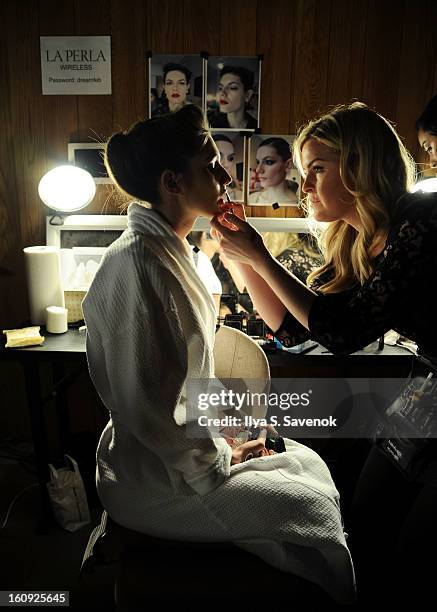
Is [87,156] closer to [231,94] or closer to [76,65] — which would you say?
[76,65]

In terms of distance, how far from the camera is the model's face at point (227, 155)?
2373 mm

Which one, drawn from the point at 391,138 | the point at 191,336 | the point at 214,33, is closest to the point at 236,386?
the point at 191,336

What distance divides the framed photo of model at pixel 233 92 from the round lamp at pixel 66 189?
0.61 metres

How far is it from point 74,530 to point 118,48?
1979 millimetres

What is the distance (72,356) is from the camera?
1.91m

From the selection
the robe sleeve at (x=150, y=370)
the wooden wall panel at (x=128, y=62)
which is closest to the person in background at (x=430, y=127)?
the robe sleeve at (x=150, y=370)

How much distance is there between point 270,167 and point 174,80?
55cm

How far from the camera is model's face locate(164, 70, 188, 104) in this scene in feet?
7.46

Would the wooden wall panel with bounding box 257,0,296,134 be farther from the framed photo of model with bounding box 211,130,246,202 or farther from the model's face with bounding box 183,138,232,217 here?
the model's face with bounding box 183,138,232,217

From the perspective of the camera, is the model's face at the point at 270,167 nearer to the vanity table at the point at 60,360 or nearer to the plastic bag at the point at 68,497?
the vanity table at the point at 60,360

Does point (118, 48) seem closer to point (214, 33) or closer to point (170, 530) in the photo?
point (214, 33)

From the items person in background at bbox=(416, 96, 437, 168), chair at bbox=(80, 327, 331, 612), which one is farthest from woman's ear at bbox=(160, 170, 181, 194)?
chair at bbox=(80, 327, 331, 612)

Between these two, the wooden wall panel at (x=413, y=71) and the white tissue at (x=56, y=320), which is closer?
the white tissue at (x=56, y=320)

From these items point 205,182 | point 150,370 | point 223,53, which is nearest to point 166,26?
point 223,53
